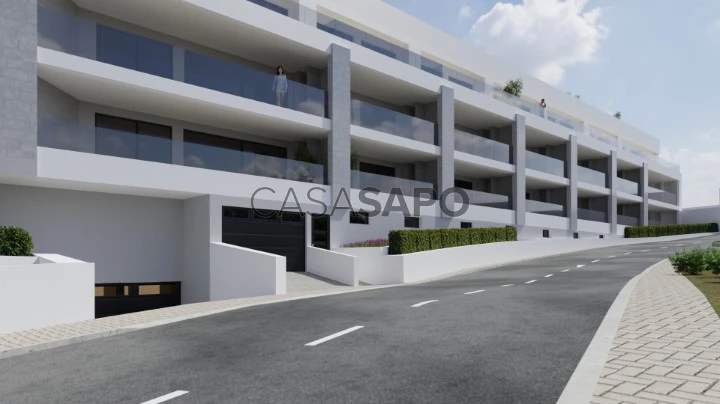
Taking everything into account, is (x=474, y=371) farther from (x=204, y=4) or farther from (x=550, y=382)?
(x=204, y=4)

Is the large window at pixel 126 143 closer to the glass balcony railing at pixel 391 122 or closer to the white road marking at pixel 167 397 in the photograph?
the glass balcony railing at pixel 391 122

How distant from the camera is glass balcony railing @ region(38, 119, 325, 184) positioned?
630 inches

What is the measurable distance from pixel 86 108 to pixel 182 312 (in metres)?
10.6

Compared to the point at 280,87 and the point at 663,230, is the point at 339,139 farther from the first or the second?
the point at 663,230

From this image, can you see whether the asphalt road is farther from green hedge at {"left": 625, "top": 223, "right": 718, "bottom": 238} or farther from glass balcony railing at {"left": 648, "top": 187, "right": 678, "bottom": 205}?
glass balcony railing at {"left": 648, "top": 187, "right": 678, "bottom": 205}

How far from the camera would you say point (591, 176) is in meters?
44.1

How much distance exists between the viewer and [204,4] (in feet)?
62.6

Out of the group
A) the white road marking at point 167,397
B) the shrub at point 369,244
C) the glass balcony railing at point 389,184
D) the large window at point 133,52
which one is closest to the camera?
the white road marking at point 167,397

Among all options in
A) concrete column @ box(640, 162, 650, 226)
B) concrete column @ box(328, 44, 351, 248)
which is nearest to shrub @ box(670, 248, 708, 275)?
concrete column @ box(328, 44, 351, 248)

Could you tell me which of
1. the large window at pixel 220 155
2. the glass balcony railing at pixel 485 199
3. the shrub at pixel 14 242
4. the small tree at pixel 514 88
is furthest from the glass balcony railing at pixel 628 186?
the shrub at pixel 14 242

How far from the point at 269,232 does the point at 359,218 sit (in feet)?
16.1

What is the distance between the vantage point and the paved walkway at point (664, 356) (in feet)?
16.4

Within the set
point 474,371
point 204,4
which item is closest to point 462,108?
point 204,4

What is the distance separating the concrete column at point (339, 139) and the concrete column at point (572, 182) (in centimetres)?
2253
